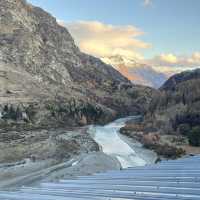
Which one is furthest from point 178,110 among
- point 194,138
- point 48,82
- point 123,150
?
point 48,82

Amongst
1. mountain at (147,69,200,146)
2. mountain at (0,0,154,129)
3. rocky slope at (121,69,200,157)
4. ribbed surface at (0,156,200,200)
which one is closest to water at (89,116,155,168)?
rocky slope at (121,69,200,157)

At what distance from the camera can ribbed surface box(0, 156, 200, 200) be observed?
13.1 metres

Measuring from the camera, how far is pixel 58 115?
108m

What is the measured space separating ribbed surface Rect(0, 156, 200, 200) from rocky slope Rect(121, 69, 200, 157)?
145ft

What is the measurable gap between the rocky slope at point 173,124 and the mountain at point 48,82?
16.5 meters

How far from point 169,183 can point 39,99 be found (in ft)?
316

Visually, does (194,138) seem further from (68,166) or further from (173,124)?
(68,166)

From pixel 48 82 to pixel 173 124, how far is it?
48643 millimetres

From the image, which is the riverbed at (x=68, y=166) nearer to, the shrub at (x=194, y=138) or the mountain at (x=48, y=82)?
the shrub at (x=194, y=138)

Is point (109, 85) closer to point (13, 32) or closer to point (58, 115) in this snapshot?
point (13, 32)

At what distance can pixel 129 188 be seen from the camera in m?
14.4

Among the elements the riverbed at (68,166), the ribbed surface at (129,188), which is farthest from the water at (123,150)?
the ribbed surface at (129,188)

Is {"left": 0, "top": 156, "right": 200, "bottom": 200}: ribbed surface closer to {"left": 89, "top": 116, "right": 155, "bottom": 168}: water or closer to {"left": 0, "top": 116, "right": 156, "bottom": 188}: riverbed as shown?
{"left": 0, "top": 116, "right": 156, "bottom": 188}: riverbed

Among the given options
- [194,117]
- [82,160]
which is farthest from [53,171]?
[194,117]
